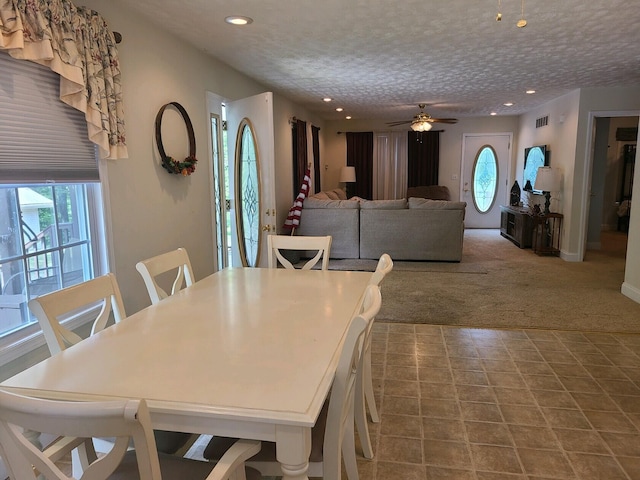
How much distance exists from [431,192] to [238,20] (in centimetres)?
692

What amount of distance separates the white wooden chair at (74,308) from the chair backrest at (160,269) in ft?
0.74

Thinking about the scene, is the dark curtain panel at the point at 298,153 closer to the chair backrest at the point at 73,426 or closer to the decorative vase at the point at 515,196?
the decorative vase at the point at 515,196

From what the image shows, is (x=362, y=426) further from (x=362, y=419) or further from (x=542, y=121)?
(x=542, y=121)

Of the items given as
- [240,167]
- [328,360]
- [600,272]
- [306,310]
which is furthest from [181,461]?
[600,272]

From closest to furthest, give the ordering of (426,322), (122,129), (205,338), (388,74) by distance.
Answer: (205,338) → (122,129) → (426,322) → (388,74)

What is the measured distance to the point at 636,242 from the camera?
4289mm

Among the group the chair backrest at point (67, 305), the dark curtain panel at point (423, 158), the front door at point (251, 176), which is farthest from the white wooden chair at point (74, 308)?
the dark curtain panel at point (423, 158)

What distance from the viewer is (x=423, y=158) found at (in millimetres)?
9500

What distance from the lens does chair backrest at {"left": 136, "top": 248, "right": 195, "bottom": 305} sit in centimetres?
208

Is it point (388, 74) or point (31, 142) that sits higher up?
point (388, 74)

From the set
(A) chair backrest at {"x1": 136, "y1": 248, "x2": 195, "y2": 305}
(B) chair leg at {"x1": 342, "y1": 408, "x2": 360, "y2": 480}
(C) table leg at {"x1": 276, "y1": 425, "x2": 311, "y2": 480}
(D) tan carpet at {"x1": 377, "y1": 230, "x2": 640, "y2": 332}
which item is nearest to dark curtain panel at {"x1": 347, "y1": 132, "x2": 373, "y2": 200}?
(D) tan carpet at {"x1": 377, "y1": 230, "x2": 640, "y2": 332}

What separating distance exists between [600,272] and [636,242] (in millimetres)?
1327

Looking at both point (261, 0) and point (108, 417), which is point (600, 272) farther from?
point (108, 417)

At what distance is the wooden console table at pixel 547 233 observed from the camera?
6551 millimetres
